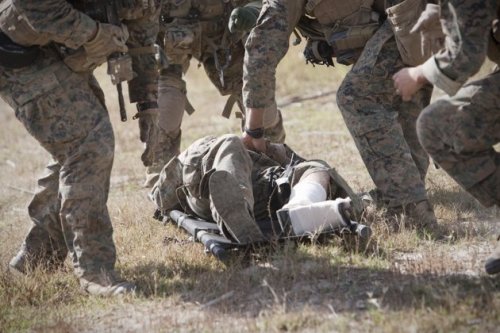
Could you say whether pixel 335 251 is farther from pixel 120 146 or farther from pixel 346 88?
pixel 120 146

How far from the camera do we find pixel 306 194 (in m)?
4.52

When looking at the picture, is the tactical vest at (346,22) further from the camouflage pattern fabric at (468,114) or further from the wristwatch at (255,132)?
the camouflage pattern fabric at (468,114)

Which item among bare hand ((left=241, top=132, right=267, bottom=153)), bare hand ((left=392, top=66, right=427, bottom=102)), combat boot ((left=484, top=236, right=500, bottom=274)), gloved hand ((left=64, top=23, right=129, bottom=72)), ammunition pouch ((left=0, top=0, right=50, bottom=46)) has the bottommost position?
combat boot ((left=484, top=236, right=500, bottom=274))

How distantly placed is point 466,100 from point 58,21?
2.18 metres

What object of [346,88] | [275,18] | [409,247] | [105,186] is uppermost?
[275,18]

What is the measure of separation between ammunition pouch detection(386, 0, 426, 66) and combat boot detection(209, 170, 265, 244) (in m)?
1.36

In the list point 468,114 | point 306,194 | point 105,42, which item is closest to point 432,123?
point 468,114

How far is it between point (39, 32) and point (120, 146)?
21.9ft

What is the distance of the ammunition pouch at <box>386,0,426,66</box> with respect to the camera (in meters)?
4.41

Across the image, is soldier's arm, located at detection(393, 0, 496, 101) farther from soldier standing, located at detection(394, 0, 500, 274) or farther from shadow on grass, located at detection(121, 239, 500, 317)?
shadow on grass, located at detection(121, 239, 500, 317)

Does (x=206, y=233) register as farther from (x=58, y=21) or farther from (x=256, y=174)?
(x=58, y=21)

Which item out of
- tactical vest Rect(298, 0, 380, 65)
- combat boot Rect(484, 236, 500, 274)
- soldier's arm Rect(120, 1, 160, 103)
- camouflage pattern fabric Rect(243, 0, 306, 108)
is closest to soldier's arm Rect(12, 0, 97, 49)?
soldier's arm Rect(120, 1, 160, 103)

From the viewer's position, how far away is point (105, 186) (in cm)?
428

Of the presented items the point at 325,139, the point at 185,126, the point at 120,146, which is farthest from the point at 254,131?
the point at 185,126
